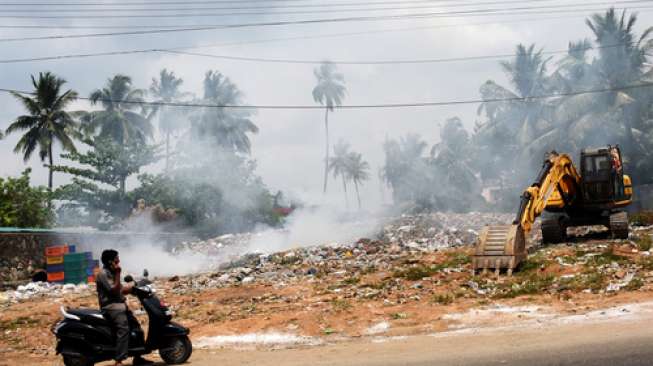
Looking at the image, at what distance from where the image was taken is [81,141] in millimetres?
43406

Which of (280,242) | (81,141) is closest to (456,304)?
(280,242)

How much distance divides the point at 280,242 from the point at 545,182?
631 inches

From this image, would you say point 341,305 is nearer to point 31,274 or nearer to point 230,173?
point 31,274

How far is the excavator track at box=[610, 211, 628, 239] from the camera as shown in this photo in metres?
18.8

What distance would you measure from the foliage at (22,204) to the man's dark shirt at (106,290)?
2437 cm

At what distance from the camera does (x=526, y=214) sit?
650 inches

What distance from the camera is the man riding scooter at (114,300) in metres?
8.05

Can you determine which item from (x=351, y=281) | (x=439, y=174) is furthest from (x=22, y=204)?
(x=439, y=174)

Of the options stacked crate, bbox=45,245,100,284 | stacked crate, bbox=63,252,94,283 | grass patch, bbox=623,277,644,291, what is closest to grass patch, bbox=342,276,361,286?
grass patch, bbox=623,277,644,291

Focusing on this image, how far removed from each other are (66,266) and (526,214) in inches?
559

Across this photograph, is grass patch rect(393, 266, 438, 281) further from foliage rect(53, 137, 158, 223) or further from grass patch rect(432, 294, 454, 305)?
foliage rect(53, 137, 158, 223)

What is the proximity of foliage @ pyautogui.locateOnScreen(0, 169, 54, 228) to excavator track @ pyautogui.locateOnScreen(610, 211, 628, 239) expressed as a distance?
24149 mm

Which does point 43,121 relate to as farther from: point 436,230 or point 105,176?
point 436,230

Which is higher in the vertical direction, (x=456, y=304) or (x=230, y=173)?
(x=230, y=173)
